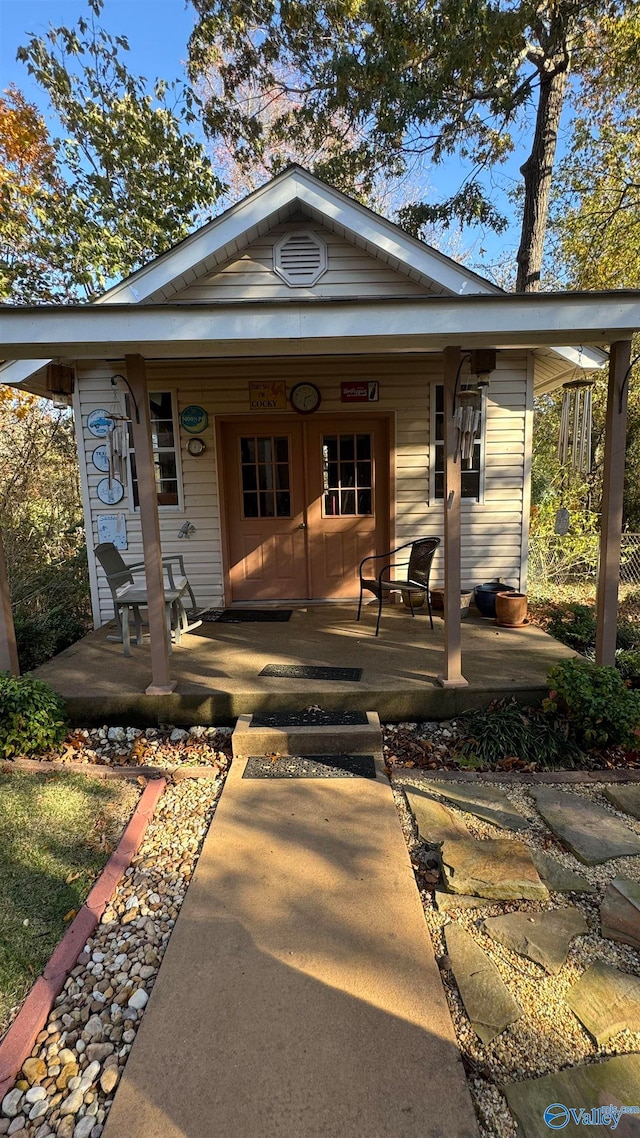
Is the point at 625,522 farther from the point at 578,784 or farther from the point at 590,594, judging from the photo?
the point at 578,784

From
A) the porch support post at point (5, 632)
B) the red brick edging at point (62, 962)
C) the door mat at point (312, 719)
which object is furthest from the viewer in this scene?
the porch support post at point (5, 632)

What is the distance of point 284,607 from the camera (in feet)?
21.6

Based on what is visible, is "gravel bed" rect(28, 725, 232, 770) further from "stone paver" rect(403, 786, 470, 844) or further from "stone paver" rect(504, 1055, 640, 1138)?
"stone paver" rect(504, 1055, 640, 1138)

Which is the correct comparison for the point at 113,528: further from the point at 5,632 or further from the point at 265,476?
the point at 5,632

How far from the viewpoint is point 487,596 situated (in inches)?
241

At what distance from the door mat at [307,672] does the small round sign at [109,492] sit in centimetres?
301

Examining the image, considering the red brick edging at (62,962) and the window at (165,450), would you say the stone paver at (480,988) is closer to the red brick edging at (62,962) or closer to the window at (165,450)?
the red brick edging at (62,962)

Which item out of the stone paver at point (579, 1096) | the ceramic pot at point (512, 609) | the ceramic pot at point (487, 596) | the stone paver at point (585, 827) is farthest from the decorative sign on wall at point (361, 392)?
the stone paver at point (579, 1096)

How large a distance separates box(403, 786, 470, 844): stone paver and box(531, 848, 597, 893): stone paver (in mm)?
357

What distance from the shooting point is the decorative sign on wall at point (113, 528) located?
6.36m

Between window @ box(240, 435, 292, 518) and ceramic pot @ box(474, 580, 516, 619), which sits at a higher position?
window @ box(240, 435, 292, 518)

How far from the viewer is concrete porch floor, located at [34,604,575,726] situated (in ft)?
13.1

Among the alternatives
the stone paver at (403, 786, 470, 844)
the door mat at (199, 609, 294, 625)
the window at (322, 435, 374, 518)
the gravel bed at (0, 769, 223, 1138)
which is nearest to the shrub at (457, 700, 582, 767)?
the stone paver at (403, 786, 470, 844)

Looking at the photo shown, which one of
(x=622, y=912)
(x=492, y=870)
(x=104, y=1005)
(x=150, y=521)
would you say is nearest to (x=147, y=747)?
(x=150, y=521)
